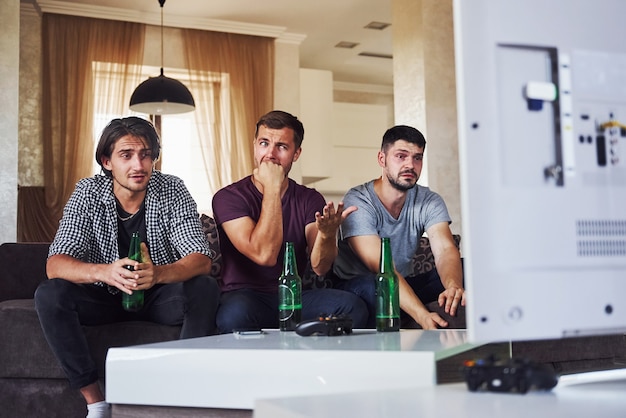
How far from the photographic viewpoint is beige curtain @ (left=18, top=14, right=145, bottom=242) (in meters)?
6.14

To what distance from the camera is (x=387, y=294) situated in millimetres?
1927

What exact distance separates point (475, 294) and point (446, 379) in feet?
1.13

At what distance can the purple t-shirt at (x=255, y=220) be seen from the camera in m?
2.59

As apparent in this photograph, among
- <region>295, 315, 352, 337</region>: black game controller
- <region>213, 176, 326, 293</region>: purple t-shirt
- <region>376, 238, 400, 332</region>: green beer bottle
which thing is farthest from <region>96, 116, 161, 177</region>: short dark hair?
<region>295, 315, 352, 337</region>: black game controller

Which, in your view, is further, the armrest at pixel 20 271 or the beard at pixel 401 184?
the armrest at pixel 20 271

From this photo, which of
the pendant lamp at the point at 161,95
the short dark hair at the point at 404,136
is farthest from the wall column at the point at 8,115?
the short dark hair at the point at 404,136

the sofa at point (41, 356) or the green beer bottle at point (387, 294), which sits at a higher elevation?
the green beer bottle at point (387, 294)

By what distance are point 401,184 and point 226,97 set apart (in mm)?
4409

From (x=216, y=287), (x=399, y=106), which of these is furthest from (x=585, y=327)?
(x=399, y=106)

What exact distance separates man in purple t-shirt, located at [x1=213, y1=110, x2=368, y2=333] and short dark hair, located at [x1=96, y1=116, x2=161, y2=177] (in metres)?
0.30

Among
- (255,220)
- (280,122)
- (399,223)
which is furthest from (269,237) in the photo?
(399,223)

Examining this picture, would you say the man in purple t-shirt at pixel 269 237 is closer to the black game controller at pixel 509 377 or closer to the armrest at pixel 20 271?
the armrest at pixel 20 271

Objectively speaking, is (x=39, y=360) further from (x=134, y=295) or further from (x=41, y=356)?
(x=134, y=295)

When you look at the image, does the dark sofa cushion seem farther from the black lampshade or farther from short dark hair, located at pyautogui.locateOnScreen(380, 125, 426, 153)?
the black lampshade
